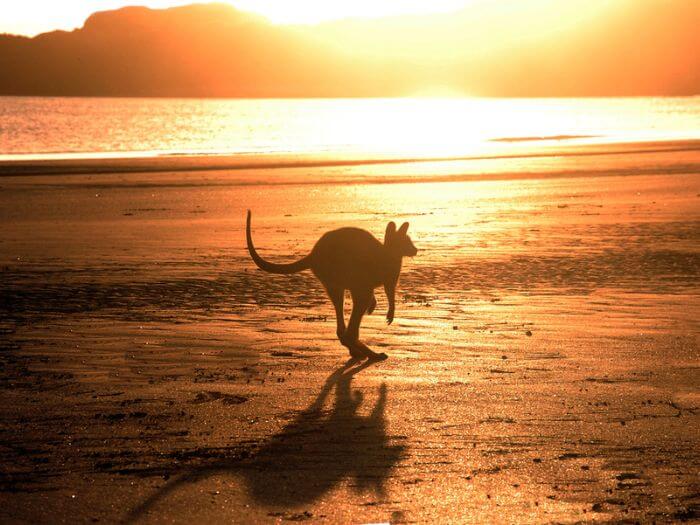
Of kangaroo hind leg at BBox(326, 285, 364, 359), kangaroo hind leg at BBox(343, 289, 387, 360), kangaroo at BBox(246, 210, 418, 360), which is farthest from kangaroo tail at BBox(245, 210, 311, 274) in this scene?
kangaroo hind leg at BBox(343, 289, 387, 360)

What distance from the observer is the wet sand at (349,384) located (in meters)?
6.30

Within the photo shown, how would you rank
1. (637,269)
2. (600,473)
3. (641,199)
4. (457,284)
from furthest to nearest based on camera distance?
(641,199)
(637,269)
(457,284)
(600,473)

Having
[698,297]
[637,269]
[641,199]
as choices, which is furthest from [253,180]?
[698,297]

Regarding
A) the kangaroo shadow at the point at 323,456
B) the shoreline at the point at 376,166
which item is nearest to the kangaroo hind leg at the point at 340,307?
the kangaroo shadow at the point at 323,456

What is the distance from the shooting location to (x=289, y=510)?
239 inches

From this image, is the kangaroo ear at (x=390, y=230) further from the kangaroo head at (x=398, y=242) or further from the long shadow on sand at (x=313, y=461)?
the long shadow on sand at (x=313, y=461)

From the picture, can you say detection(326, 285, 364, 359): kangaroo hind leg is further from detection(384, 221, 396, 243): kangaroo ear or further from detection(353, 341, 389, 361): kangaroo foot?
detection(384, 221, 396, 243): kangaroo ear

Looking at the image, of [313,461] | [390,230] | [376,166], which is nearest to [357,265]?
[390,230]

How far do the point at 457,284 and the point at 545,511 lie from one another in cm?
770

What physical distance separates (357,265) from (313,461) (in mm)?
2800

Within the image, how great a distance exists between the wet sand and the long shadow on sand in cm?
2

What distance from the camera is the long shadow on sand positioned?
6348 millimetres

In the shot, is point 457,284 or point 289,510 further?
point 457,284

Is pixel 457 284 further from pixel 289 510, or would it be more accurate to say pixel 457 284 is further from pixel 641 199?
pixel 641 199
